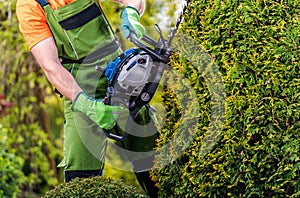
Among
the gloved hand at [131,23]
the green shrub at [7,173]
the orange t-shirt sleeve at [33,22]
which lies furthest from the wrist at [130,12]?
the green shrub at [7,173]

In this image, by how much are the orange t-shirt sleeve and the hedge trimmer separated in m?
0.40

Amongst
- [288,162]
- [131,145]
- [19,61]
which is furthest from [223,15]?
[19,61]

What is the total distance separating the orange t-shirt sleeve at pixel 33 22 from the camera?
344cm

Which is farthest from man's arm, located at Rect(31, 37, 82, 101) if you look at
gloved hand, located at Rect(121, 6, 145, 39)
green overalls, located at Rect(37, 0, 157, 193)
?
gloved hand, located at Rect(121, 6, 145, 39)

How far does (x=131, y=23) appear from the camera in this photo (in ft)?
11.5

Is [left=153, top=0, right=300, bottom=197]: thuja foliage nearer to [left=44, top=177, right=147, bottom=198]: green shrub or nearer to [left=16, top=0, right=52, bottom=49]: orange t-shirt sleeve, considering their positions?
[left=44, top=177, right=147, bottom=198]: green shrub

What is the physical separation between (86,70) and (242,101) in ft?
3.17

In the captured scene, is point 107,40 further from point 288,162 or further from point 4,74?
point 4,74

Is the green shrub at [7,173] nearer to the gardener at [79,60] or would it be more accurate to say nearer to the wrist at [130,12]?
the gardener at [79,60]

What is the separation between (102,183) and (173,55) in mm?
732

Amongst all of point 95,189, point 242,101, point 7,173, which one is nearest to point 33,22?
point 95,189

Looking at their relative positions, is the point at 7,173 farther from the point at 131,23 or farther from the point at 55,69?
the point at 131,23

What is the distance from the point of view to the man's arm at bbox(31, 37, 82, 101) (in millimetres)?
3404

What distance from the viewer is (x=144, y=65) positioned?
3.26 meters
